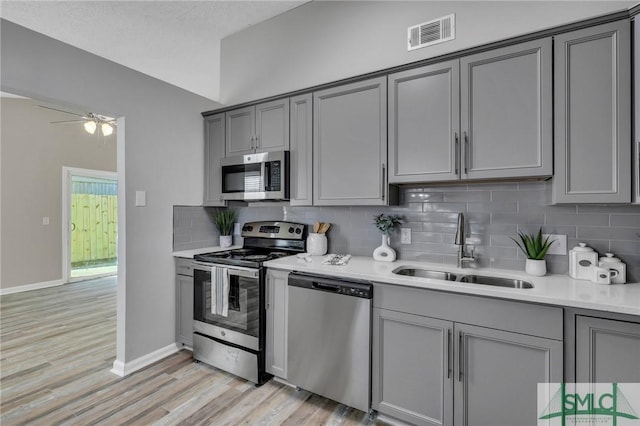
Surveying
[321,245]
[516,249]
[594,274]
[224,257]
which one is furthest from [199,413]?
[594,274]

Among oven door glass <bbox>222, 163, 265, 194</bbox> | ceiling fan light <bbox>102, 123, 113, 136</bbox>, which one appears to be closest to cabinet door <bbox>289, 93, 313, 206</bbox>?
oven door glass <bbox>222, 163, 265, 194</bbox>

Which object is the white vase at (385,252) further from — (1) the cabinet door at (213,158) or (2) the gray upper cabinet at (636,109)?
(1) the cabinet door at (213,158)

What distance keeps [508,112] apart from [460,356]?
139cm

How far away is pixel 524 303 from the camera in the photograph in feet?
4.81

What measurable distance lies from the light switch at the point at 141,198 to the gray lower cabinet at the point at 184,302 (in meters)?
0.61

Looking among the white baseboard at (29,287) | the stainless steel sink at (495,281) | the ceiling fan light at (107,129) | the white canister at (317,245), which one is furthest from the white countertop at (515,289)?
the white baseboard at (29,287)

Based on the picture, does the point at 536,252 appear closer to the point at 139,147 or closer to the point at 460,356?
the point at 460,356

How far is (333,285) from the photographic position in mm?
1986

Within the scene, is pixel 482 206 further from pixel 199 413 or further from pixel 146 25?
pixel 146 25

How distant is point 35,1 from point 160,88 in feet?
3.82

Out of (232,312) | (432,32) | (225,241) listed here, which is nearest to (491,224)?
(432,32)

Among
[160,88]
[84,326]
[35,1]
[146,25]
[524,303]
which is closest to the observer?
[524,303]

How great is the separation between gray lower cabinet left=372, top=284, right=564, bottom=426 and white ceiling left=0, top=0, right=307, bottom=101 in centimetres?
290

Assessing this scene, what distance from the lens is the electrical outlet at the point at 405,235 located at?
2406 mm
